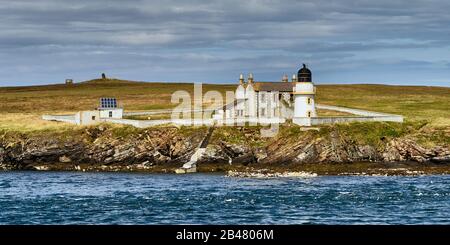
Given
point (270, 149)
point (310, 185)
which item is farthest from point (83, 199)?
point (270, 149)

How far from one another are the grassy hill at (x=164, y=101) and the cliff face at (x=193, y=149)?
6.28 metres

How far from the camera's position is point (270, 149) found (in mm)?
96500

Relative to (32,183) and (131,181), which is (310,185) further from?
(32,183)

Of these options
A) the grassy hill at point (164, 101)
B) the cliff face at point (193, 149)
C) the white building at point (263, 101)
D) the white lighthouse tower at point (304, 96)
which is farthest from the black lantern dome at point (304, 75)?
the grassy hill at point (164, 101)

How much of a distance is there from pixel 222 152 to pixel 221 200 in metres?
34.1

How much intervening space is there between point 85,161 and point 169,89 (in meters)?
93.7

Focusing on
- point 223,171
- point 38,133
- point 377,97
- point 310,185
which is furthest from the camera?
point 377,97

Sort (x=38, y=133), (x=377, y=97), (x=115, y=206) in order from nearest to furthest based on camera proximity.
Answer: (x=115, y=206)
(x=38, y=133)
(x=377, y=97)

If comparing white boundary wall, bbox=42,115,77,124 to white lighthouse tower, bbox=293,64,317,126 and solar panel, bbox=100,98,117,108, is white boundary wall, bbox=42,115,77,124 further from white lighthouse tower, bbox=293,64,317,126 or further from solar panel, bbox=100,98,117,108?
white lighthouse tower, bbox=293,64,317,126

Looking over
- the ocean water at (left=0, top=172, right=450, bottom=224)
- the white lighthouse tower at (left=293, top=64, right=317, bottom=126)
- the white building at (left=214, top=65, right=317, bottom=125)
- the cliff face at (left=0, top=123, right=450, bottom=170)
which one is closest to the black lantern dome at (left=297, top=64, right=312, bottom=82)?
the white lighthouse tower at (left=293, top=64, right=317, bottom=126)

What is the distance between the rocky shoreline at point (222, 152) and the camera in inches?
3664

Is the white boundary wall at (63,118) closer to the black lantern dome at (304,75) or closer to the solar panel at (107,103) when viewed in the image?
the solar panel at (107,103)

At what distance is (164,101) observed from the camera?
6403 inches

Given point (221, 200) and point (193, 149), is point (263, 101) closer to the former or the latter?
point (193, 149)
